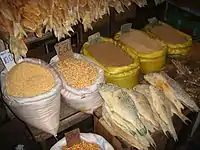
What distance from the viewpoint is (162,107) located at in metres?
2.29

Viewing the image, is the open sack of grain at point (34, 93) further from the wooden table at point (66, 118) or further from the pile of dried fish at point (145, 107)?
the pile of dried fish at point (145, 107)

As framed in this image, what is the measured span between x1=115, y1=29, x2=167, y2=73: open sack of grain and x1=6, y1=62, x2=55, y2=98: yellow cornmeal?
3.05ft

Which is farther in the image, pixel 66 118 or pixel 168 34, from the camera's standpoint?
pixel 168 34

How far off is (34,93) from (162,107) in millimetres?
1006

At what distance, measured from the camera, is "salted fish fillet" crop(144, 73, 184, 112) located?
2.37 m

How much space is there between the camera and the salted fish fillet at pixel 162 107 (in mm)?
2256

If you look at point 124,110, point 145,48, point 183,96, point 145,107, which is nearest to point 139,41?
point 145,48

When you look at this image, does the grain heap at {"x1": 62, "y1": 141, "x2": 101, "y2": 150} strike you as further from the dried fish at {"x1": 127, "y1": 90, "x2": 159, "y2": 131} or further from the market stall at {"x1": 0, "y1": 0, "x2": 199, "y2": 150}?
the dried fish at {"x1": 127, "y1": 90, "x2": 159, "y2": 131}

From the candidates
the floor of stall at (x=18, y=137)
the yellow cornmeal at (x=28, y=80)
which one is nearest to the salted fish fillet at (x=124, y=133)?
the yellow cornmeal at (x=28, y=80)

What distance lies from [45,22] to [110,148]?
108 centimetres

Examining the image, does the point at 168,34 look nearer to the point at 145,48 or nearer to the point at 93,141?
the point at 145,48

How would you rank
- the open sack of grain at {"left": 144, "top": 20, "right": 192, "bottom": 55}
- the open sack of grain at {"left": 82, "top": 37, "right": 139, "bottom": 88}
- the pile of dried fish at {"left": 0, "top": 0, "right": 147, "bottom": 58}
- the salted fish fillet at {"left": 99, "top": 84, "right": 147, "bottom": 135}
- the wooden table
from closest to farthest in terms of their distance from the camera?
1. the pile of dried fish at {"left": 0, "top": 0, "right": 147, "bottom": 58}
2. the salted fish fillet at {"left": 99, "top": 84, "right": 147, "bottom": 135}
3. the wooden table
4. the open sack of grain at {"left": 82, "top": 37, "right": 139, "bottom": 88}
5. the open sack of grain at {"left": 144, "top": 20, "right": 192, "bottom": 55}

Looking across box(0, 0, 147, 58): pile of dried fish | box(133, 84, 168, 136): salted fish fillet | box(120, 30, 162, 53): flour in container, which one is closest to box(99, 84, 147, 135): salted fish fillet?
box(133, 84, 168, 136): salted fish fillet

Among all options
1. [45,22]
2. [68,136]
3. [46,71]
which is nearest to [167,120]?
[68,136]
